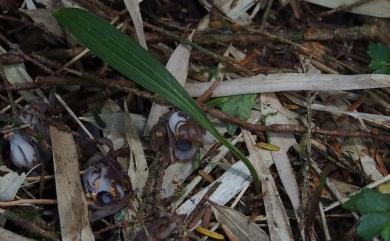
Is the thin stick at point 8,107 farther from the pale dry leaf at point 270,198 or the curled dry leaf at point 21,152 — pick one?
the pale dry leaf at point 270,198

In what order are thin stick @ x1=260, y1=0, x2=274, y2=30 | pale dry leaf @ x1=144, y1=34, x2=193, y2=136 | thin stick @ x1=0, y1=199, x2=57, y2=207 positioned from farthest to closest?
thin stick @ x1=260, y1=0, x2=274, y2=30 → pale dry leaf @ x1=144, y1=34, x2=193, y2=136 → thin stick @ x1=0, y1=199, x2=57, y2=207

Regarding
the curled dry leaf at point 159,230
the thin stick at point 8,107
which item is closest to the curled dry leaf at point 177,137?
the curled dry leaf at point 159,230

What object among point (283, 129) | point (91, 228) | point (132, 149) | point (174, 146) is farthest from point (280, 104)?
point (91, 228)

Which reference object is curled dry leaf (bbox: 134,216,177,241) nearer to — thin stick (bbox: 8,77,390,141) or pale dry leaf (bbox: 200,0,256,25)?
thin stick (bbox: 8,77,390,141)

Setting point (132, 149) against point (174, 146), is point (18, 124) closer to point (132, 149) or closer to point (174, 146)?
point (132, 149)

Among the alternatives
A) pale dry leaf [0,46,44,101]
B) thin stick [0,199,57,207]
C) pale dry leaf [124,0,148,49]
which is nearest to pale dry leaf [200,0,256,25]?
pale dry leaf [124,0,148,49]
